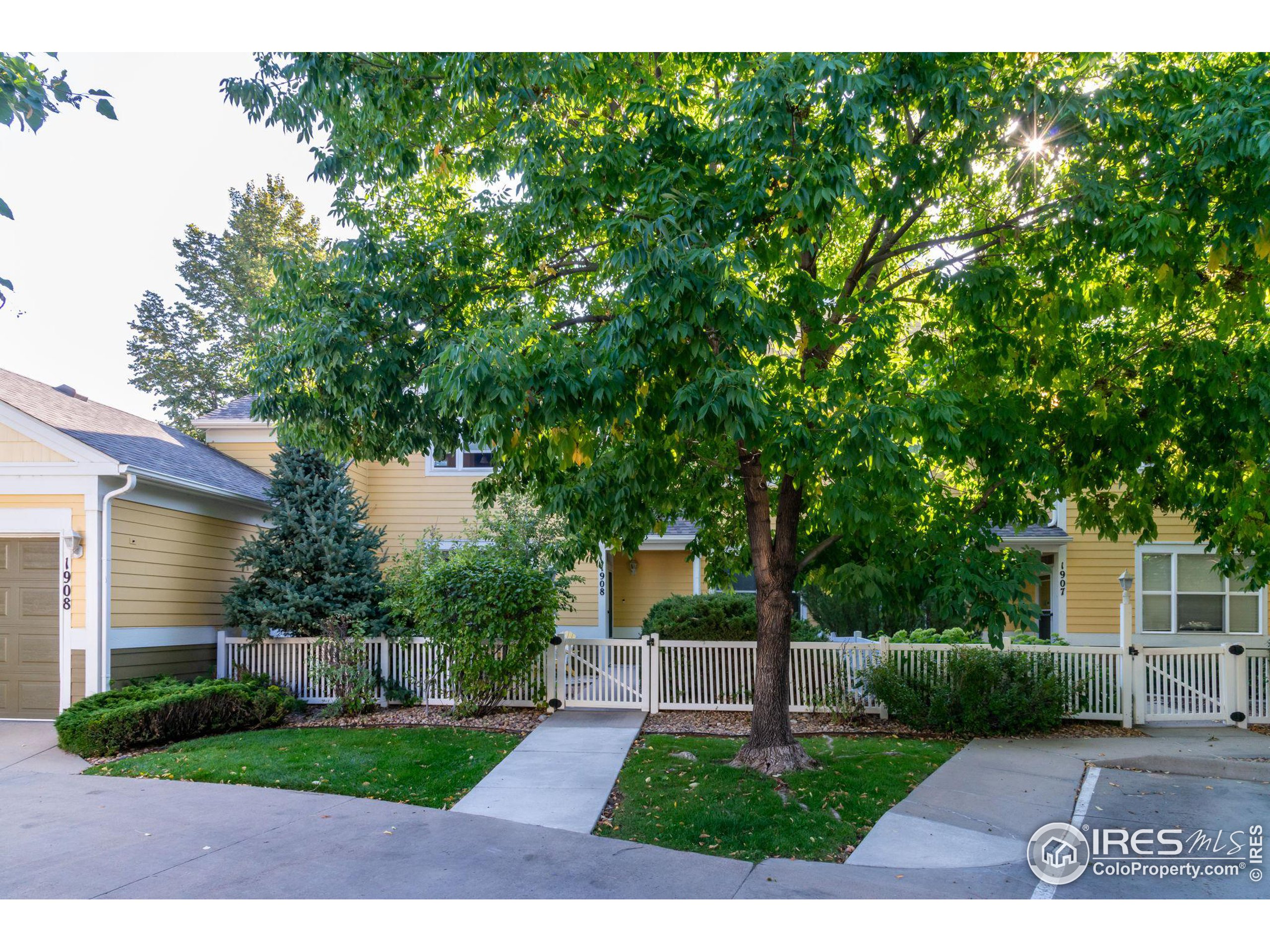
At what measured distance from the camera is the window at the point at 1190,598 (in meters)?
17.0

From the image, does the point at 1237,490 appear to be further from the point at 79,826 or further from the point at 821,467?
the point at 79,826

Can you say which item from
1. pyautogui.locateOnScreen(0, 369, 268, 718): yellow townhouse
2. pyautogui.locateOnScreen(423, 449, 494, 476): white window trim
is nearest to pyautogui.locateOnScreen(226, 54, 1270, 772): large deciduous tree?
pyautogui.locateOnScreen(0, 369, 268, 718): yellow townhouse

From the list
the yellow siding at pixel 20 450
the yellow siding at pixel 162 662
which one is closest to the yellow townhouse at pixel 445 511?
the yellow siding at pixel 162 662

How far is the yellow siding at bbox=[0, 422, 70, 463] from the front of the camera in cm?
1062

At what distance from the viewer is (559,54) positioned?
270 inches

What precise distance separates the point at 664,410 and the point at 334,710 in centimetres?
757

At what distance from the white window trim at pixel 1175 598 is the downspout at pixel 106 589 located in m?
17.2

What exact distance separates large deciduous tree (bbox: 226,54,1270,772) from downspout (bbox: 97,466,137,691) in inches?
137

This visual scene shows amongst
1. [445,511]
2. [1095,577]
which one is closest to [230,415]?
[445,511]

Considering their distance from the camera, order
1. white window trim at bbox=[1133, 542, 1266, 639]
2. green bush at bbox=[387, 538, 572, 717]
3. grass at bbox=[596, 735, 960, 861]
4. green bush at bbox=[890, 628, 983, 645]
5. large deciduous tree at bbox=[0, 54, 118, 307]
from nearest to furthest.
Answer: large deciduous tree at bbox=[0, 54, 118, 307] < grass at bbox=[596, 735, 960, 861] < green bush at bbox=[387, 538, 572, 717] < green bush at bbox=[890, 628, 983, 645] < white window trim at bbox=[1133, 542, 1266, 639]

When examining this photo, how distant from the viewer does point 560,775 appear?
8.47 meters

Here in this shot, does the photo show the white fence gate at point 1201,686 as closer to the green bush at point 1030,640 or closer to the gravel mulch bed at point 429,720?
the green bush at point 1030,640

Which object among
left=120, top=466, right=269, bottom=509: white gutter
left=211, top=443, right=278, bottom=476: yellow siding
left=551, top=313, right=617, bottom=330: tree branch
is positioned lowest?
left=120, top=466, right=269, bottom=509: white gutter

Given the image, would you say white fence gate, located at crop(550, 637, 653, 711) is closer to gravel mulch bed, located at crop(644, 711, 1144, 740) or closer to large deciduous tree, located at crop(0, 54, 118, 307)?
gravel mulch bed, located at crop(644, 711, 1144, 740)
